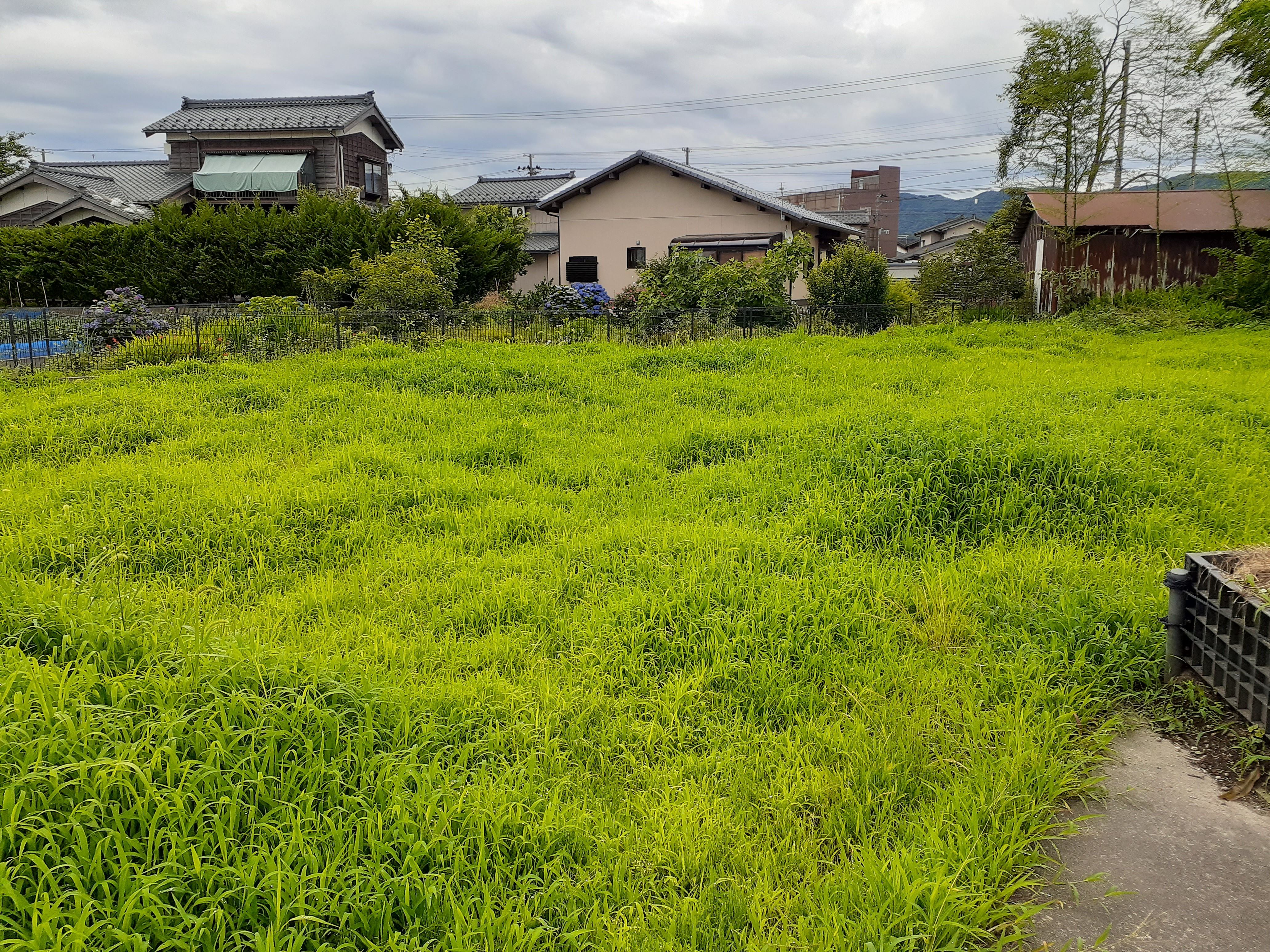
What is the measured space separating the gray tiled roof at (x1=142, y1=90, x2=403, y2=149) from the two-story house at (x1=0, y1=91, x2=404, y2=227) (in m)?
0.03

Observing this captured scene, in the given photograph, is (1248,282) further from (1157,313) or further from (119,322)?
(119,322)

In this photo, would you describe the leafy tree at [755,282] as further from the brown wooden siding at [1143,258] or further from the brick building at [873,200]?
the brick building at [873,200]

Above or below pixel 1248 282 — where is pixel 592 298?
above

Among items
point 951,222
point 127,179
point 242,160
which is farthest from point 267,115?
point 951,222

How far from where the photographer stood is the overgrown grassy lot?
1918 millimetres

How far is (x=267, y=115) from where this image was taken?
29.2 meters

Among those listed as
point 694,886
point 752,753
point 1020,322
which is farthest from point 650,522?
point 1020,322

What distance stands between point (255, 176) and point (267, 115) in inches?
127

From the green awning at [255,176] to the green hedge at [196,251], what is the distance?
8.78 metres

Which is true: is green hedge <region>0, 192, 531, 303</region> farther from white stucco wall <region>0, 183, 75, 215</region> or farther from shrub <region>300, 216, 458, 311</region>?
white stucco wall <region>0, 183, 75, 215</region>

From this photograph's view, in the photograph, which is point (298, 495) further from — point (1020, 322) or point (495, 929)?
point (1020, 322)

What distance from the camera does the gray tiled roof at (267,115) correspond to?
28.6 meters

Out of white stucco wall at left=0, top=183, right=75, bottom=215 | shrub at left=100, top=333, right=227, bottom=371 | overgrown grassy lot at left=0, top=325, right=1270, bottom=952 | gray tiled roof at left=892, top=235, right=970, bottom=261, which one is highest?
gray tiled roof at left=892, top=235, right=970, bottom=261

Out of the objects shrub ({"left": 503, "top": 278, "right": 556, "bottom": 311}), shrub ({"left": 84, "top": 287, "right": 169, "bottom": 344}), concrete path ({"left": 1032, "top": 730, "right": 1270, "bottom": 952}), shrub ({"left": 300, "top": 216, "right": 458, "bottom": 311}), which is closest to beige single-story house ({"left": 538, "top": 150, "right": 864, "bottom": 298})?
shrub ({"left": 503, "top": 278, "right": 556, "bottom": 311})
